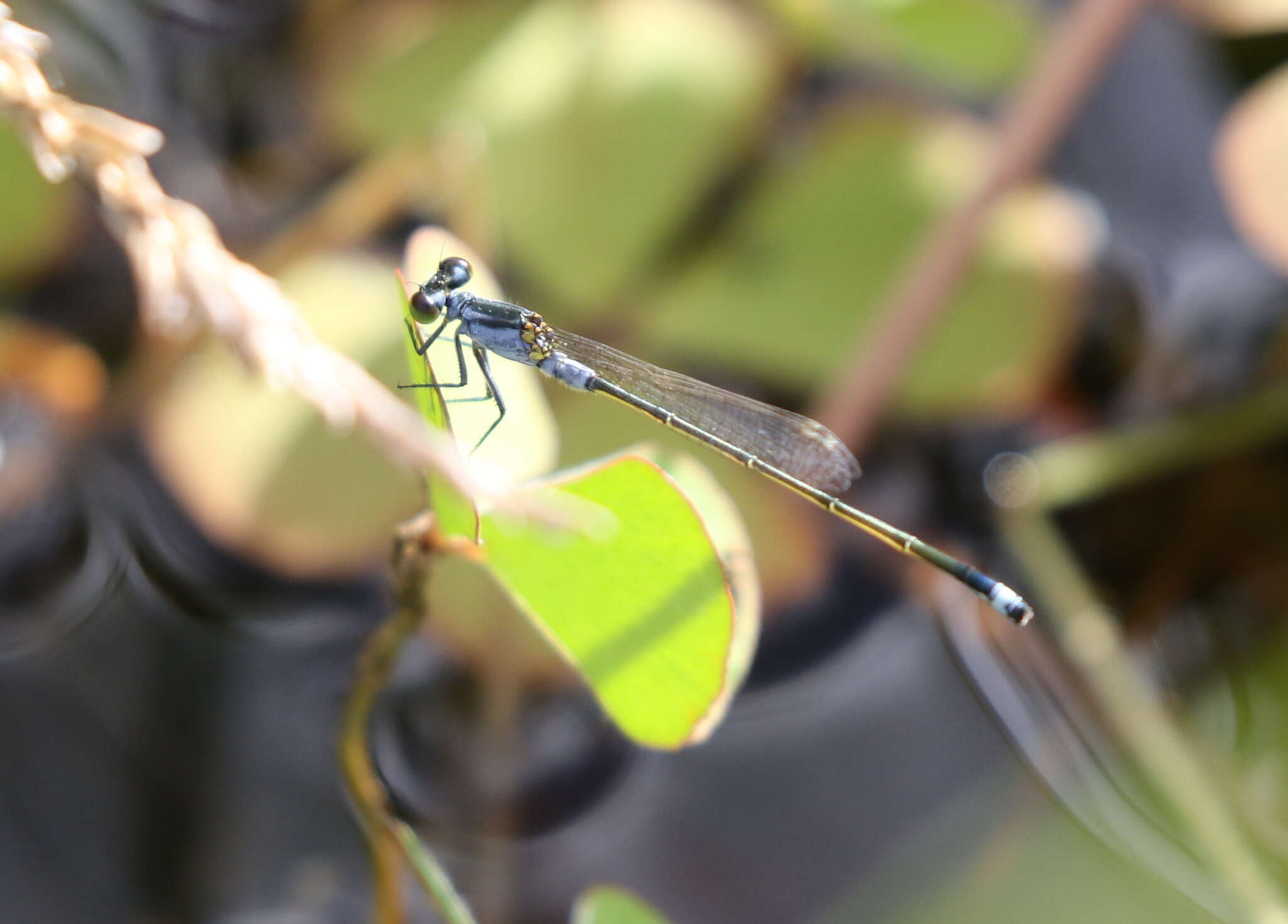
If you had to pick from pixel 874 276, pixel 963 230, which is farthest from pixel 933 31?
pixel 874 276

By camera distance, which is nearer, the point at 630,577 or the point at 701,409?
the point at 630,577

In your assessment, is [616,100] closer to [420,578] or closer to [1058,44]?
[1058,44]

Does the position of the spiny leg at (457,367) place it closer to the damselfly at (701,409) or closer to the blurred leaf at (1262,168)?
the damselfly at (701,409)

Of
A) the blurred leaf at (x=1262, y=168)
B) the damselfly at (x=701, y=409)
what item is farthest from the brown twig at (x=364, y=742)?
the blurred leaf at (x=1262, y=168)

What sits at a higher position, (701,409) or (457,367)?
(457,367)

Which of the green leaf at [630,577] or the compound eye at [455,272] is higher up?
the green leaf at [630,577]

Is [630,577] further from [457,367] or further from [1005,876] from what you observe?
[1005,876]
